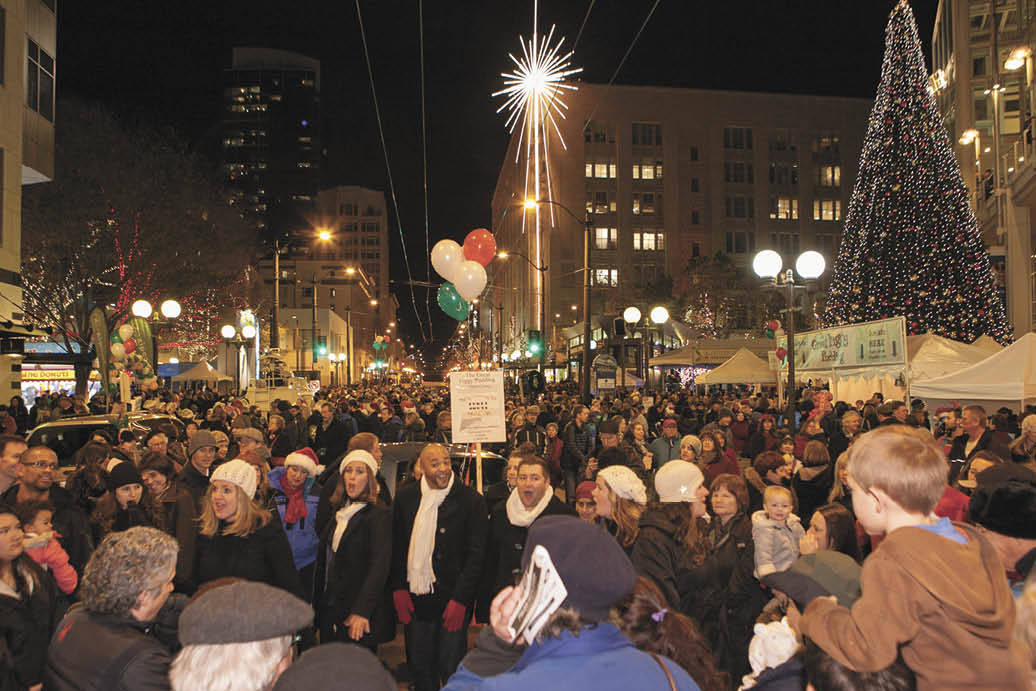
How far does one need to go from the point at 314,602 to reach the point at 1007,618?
4.90 m

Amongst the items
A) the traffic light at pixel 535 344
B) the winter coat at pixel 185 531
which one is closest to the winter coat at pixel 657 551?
the winter coat at pixel 185 531

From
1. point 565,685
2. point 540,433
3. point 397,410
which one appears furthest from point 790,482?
point 397,410

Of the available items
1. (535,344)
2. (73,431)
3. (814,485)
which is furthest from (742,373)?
(73,431)

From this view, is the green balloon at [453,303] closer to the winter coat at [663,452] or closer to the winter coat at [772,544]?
the winter coat at [663,452]

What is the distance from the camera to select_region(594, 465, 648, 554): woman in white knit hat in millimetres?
4770

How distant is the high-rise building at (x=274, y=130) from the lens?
149500 millimetres

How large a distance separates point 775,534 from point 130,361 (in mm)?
18137

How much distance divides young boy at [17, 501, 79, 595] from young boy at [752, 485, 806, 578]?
4.17 meters

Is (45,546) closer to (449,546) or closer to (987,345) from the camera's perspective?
(449,546)

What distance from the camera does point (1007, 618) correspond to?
2107 millimetres

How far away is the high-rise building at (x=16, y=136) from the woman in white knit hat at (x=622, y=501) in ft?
68.9

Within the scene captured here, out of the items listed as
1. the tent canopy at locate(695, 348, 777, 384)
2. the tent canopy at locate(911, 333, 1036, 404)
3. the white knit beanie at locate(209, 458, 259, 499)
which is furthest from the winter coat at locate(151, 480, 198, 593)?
the tent canopy at locate(695, 348, 777, 384)

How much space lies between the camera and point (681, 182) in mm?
74375

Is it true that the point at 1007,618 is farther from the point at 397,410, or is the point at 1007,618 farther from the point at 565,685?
the point at 397,410
